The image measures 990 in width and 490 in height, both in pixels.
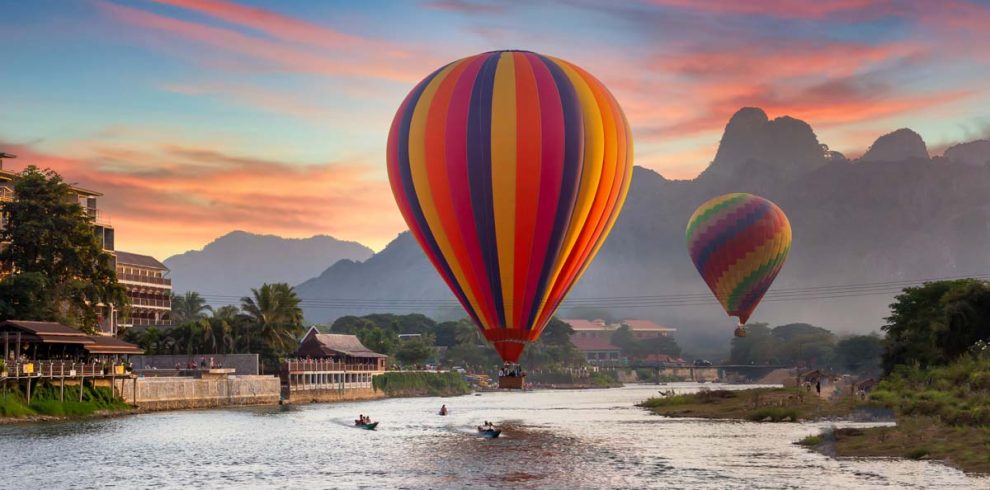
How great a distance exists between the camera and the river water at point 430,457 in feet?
189

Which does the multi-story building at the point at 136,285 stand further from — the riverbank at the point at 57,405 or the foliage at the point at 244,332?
the riverbank at the point at 57,405

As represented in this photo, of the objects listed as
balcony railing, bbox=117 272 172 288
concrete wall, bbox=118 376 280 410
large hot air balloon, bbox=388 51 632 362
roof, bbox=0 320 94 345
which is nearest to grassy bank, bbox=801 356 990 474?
large hot air balloon, bbox=388 51 632 362

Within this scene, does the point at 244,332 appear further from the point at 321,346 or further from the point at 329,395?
the point at 321,346

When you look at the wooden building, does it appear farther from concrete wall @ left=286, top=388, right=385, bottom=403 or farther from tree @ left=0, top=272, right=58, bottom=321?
tree @ left=0, top=272, right=58, bottom=321

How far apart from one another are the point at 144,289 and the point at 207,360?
50.7 m

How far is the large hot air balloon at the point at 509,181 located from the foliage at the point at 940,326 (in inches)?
1651

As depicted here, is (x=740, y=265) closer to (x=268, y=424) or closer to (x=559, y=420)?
(x=559, y=420)

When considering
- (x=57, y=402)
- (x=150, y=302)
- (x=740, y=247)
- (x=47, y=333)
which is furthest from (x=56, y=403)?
(x=150, y=302)

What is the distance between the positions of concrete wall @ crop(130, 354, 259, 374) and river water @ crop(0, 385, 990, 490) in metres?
38.1

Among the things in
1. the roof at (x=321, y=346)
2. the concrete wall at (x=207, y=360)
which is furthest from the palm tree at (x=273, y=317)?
the roof at (x=321, y=346)

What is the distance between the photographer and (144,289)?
19125 centimetres

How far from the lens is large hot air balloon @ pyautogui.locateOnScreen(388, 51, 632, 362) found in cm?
7288

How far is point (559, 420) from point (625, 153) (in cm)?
4655

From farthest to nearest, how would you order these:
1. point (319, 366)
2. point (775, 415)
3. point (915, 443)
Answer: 1. point (319, 366)
2. point (775, 415)
3. point (915, 443)
